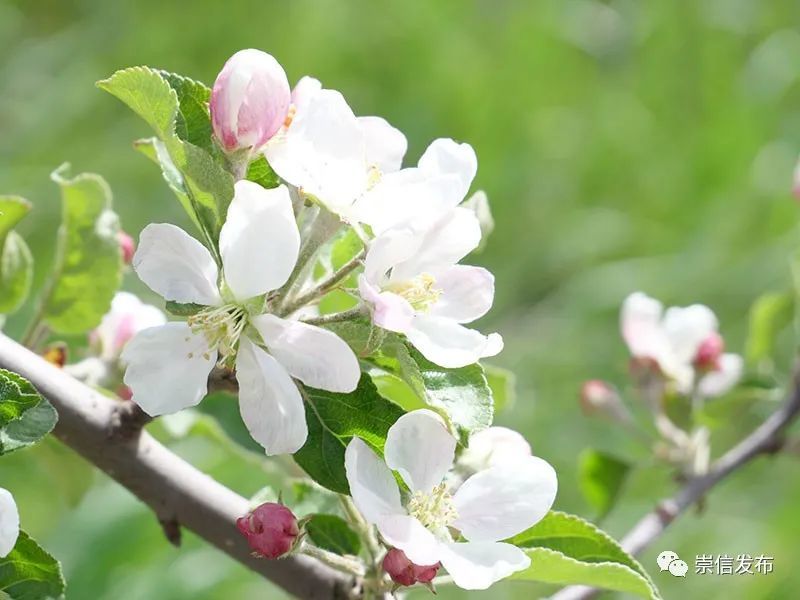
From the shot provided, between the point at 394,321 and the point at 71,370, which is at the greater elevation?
the point at 394,321

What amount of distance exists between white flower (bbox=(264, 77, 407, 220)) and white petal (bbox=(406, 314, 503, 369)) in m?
0.07

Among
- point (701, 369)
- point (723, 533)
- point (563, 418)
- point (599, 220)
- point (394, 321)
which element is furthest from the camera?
point (599, 220)

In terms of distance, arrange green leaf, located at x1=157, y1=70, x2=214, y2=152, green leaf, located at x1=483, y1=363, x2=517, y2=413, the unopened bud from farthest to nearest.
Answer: the unopened bud < green leaf, located at x1=483, y1=363, x2=517, y2=413 < green leaf, located at x1=157, y1=70, x2=214, y2=152

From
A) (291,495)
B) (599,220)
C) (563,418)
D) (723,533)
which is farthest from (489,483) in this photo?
(599,220)

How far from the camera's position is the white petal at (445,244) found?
58 cm

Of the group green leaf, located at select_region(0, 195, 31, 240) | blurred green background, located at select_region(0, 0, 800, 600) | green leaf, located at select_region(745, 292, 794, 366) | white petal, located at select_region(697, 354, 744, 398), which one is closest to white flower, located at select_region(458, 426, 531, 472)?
green leaf, located at select_region(0, 195, 31, 240)

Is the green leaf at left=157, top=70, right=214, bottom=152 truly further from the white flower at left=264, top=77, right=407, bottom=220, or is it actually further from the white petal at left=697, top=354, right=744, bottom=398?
the white petal at left=697, top=354, right=744, bottom=398

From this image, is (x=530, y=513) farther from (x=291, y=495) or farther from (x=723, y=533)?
(x=723, y=533)

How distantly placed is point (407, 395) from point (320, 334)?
0.21 meters

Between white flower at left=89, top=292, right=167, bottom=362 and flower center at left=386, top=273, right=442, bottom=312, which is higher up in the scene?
flower center at left=386, top=273, right=442, bottom=312

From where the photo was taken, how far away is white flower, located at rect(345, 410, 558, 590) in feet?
1.86

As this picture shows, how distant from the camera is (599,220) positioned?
9.57 feet

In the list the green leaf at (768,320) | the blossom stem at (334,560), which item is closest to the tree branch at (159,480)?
the blossom stem at (334,560)

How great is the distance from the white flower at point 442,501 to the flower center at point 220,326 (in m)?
0.08
